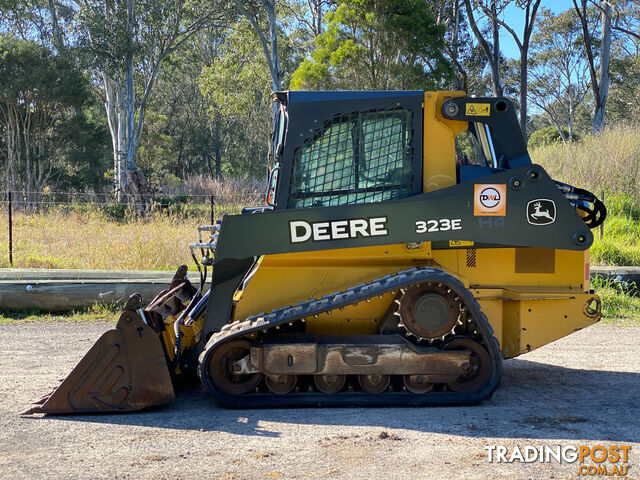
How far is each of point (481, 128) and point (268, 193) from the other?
1866mm

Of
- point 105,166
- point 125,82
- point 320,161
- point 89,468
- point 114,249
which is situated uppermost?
point 125,82

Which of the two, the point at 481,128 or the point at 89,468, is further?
the point at 481,128

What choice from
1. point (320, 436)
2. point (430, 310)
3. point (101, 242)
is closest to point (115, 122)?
point (101, 242)

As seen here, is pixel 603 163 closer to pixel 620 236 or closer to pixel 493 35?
pixel 620 236

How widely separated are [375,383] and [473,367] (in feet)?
2.50

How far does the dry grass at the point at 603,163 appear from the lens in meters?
15.8

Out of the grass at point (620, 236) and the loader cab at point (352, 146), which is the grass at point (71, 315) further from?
the grass at point (620, 236)

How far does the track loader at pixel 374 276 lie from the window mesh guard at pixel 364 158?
0.01 meters

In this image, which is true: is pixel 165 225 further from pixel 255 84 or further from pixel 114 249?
pixel 255 84

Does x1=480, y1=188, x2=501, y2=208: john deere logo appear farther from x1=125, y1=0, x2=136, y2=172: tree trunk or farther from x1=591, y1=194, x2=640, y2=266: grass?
x1=125, y1=0, x2=136, y2=172: tree trunk

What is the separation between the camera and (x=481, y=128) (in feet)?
18.7

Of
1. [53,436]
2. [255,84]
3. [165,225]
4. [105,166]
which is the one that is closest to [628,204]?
[165,225]

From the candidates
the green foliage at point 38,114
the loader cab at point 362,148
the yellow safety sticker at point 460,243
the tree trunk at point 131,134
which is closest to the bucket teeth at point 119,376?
the loader cab at point 362,148

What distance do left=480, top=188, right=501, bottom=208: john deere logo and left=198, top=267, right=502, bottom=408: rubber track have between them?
2.14ft
